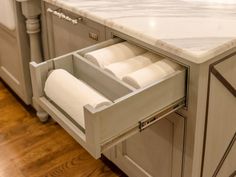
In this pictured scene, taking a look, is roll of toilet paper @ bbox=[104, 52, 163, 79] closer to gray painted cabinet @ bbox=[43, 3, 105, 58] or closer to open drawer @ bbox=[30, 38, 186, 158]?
open drawer @ bbox=[30, 38, 186, 158]

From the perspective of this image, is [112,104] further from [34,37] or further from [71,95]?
[34,37]

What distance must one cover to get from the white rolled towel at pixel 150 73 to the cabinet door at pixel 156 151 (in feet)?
0.60

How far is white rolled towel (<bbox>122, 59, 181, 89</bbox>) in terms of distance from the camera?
1.17 m

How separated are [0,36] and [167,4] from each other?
4.15 ft

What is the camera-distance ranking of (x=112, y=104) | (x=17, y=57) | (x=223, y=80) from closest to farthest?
(x=112, y=104), (x=223, y=80), (x=17, y=57)

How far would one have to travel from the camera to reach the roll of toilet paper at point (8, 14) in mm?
2058

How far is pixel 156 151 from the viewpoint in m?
1.48

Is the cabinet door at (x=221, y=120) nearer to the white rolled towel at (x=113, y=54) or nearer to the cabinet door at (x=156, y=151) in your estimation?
the cabinet door at (x=156, y=151)

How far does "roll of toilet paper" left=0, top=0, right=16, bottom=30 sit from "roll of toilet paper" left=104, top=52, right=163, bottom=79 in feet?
3.28

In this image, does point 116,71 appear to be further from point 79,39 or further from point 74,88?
point 79,39

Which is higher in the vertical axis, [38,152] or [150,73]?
[150,73]

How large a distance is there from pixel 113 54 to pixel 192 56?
1.04 ft

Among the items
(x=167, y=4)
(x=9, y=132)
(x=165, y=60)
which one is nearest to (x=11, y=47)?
(x=9, y=132)

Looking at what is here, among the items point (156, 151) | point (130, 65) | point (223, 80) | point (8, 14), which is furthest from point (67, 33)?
point (223, 80)
